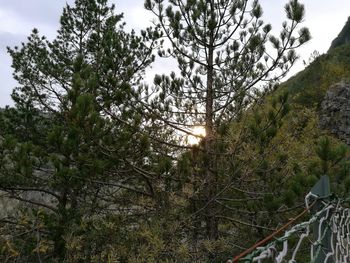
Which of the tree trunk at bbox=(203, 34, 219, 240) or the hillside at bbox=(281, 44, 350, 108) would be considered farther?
the hillside at bbox=(281, 44, 350, 108)

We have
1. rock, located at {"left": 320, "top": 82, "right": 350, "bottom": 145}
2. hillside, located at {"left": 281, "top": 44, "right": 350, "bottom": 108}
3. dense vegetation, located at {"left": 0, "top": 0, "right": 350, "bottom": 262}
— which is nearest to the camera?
dense vegetation, located at {"left": 0, "top": 0, "right": 350, "bottom": 262}

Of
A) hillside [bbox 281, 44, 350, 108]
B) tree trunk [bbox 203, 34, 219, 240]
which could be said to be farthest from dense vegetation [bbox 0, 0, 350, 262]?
hillside [bbox 281, 44, 350, 108]

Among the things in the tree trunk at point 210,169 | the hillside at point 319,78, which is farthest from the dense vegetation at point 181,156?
the hillside at point 319,78

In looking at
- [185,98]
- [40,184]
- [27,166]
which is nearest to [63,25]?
[40,184]

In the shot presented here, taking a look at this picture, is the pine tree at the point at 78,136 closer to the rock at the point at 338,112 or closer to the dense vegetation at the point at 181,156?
the dense vegetation at the point at 181,156

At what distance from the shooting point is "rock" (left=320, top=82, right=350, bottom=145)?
1606 cm

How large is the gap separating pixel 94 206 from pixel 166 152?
1.77 meters

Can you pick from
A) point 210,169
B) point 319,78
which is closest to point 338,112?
point 319,78

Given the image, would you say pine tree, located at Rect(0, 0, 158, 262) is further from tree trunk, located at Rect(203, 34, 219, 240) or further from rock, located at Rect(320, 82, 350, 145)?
rock, located at Rect(320, 82, 350, 145)

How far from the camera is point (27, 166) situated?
208 inches

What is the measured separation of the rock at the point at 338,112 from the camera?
632 inches

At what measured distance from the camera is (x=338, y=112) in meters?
16.7

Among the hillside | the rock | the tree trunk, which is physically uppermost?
the hillside

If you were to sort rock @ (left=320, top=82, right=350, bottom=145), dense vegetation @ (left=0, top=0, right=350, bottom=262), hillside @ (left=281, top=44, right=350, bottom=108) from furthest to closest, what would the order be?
1. hillside @ (left=281, top=44, right=350, bottom=108)
2. rock @ (left=320, top=82, right=350, bottom=145)
3. dense vegetation @ (left=0, top=0, right=350, bottom=262)
